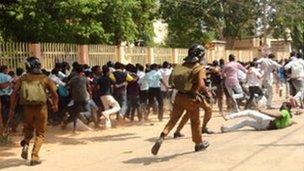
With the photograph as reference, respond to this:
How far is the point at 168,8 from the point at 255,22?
726cm

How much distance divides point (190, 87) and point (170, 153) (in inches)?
52.7

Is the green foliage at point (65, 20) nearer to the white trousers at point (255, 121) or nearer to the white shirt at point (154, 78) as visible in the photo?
the white shirt at point (154, 78)

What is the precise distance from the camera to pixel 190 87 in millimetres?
10234

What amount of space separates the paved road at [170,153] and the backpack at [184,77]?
1.15m

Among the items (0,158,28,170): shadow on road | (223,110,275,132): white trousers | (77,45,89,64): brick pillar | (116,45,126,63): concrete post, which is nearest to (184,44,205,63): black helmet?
(223,110,275,132): white trousers

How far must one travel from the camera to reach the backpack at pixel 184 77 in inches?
401

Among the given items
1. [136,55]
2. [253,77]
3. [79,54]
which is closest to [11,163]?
[253,77]

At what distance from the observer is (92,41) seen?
1118 inches

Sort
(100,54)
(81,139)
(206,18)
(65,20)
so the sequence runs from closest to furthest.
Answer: (81,139) → (100,54) → (65,20) → (206,18)

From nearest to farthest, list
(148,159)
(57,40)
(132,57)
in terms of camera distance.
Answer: (148,159)
(132,57)
(57,40)

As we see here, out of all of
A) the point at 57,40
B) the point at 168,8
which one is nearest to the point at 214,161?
the point at 57,40

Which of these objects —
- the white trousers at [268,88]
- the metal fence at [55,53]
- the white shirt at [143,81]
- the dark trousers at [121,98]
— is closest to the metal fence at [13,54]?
the metal fence at [55,53]

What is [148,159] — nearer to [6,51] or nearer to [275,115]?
[275,115]

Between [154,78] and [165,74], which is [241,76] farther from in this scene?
[154,78]
